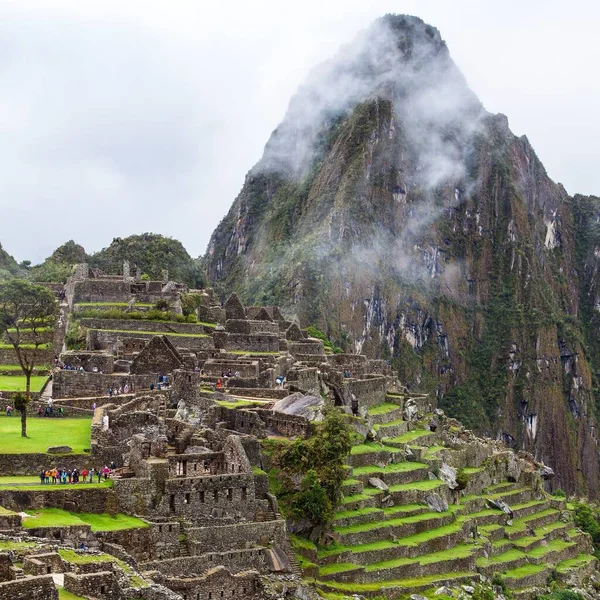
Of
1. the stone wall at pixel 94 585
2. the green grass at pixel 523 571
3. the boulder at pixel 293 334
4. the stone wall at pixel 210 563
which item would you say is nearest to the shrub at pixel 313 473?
the stone wall at pixel 210 563

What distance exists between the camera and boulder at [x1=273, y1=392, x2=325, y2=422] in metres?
42.3

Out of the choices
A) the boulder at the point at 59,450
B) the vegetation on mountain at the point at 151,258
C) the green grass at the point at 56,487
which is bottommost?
the green grass at the point at 56,487

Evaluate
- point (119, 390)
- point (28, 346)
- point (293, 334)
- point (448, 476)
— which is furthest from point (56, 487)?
point (293, 334)

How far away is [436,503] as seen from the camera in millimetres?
52469

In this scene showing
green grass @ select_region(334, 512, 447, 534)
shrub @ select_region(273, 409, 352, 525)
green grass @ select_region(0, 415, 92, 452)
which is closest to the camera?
green grass @ select_region(0, 415, 92, 452)

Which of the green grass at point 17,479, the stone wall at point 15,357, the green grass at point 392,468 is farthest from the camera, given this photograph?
the stone wall at point 15,357

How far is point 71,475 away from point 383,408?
1331 inches

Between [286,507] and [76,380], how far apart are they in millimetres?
10465

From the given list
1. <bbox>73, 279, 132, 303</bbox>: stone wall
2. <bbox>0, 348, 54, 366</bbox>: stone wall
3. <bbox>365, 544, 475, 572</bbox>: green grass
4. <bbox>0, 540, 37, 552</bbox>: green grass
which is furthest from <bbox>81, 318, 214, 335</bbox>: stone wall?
<bbox>0, 540, 37, 552</bbox>: green grass

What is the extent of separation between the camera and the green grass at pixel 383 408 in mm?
61188

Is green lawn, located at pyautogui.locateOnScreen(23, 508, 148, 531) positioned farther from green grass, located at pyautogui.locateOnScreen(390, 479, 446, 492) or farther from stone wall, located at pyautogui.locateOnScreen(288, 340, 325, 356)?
stone wall, located at pyautogui.locateOnScreen(288, 340, 325, 356)

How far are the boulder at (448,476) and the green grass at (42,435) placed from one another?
75.0 ft

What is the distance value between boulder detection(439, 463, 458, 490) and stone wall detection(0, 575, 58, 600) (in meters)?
37.5

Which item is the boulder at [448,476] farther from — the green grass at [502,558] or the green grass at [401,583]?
the green grass at [401,583]
